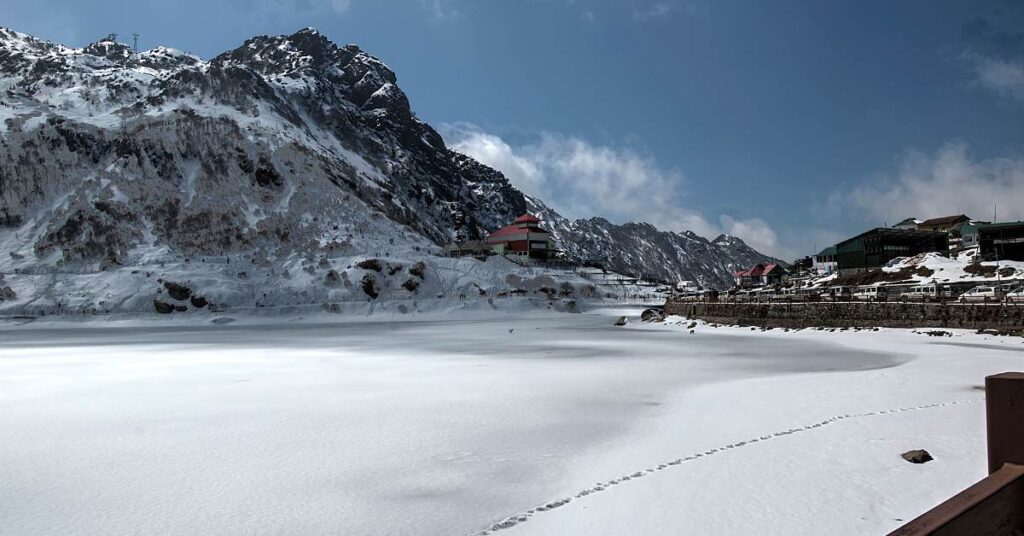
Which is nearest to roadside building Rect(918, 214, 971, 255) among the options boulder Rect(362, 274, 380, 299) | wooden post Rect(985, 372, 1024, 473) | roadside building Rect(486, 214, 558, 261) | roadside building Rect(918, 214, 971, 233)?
roadside building Rect(918, 214, 971, 233)

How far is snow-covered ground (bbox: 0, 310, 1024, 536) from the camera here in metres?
8.06

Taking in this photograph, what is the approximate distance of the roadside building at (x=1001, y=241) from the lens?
209 ft

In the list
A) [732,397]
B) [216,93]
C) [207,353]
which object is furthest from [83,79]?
[732,397]

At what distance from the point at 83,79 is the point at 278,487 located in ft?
518

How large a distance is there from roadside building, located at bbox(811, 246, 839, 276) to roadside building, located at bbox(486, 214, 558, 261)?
48.9m

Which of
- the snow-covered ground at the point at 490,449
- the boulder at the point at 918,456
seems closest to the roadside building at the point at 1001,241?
the snow-covered ground at the point at 490,449

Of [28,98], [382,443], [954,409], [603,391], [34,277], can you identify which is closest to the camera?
[382,443]

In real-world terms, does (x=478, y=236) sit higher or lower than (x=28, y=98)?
lower

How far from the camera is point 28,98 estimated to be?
401 feet

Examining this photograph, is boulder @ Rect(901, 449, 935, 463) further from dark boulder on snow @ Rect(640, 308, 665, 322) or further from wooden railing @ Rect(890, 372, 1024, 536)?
dark boulder on snow @ Rect(640, 308, 665, 322)

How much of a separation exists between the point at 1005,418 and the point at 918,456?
7023 mm

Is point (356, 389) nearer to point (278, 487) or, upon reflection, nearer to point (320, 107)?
point (278, 487)

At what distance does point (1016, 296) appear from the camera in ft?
119

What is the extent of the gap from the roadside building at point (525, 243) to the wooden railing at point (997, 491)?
117 metres
